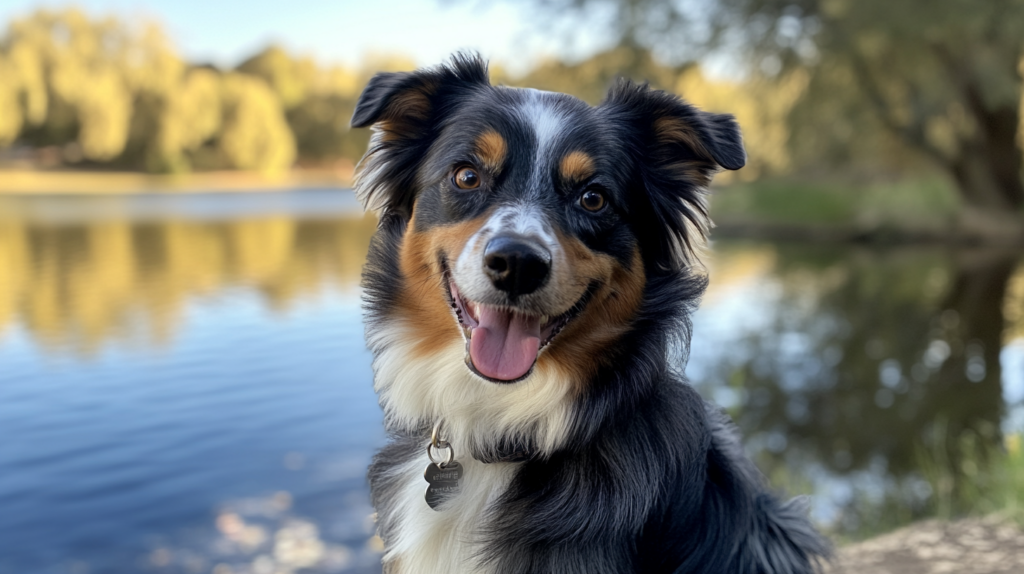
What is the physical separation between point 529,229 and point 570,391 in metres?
0.64

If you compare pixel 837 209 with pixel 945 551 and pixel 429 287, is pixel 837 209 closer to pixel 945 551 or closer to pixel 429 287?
pixel 945 551

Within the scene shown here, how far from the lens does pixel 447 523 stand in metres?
2.84

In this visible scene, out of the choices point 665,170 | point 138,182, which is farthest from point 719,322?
point 138,182

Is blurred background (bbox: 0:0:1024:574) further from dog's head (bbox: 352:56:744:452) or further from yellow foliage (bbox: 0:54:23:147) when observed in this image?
yellow foliage (bbox: 0:54:23:147)

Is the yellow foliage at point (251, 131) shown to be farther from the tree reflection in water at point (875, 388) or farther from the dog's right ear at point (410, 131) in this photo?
the dog's right ear at point (410, 131)

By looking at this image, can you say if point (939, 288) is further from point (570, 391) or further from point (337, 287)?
point (570, 391)

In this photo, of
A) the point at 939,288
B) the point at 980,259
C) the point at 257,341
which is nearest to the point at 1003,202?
the point at 980,259

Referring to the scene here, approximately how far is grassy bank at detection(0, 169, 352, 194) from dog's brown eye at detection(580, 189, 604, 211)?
59.1 metres

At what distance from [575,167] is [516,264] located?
25.8 inches

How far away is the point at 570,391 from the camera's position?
9.73ft

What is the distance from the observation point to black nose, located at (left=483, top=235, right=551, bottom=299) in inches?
107

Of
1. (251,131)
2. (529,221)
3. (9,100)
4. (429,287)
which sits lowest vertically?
(251,131)

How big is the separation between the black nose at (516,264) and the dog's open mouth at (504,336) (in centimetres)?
13

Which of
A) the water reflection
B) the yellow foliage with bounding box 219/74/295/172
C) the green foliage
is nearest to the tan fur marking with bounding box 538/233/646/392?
the water reflection
